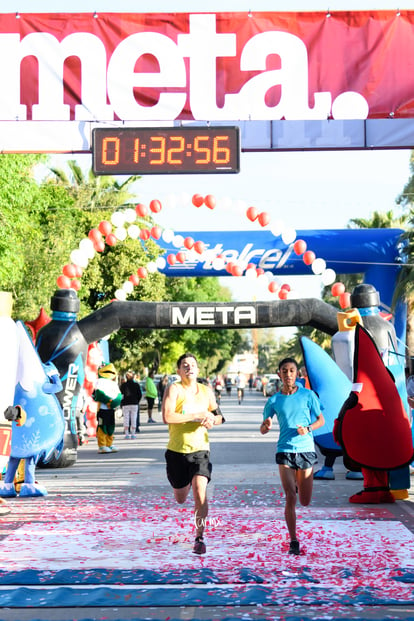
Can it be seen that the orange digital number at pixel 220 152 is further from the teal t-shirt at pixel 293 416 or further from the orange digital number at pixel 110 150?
the teal t-shirt at pixel 293 416

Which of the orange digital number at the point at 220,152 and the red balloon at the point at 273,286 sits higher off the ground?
the orange digital number at the point at 220,152

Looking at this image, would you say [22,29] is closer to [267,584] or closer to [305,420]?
[305,420]

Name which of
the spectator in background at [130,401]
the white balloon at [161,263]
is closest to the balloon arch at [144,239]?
the spectator in background at [130,401]

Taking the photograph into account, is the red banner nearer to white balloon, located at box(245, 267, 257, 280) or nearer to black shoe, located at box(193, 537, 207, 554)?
black shoe, located at box(193, 537, 207, 554)

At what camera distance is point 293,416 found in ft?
26.5

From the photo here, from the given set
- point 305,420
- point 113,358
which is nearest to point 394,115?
point 305,420

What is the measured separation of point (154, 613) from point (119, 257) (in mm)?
33459

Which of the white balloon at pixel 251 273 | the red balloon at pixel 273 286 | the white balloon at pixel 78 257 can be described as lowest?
the red balloon at pixel 273 286

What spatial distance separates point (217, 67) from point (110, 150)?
2.19 metres

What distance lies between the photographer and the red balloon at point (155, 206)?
1925cm

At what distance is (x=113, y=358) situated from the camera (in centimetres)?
4366

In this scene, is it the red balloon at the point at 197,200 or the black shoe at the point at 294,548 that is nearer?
the black shoe at the point at 294,548

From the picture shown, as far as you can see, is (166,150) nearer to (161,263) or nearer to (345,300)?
(345,300)

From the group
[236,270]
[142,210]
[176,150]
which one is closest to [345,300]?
[236,270]
